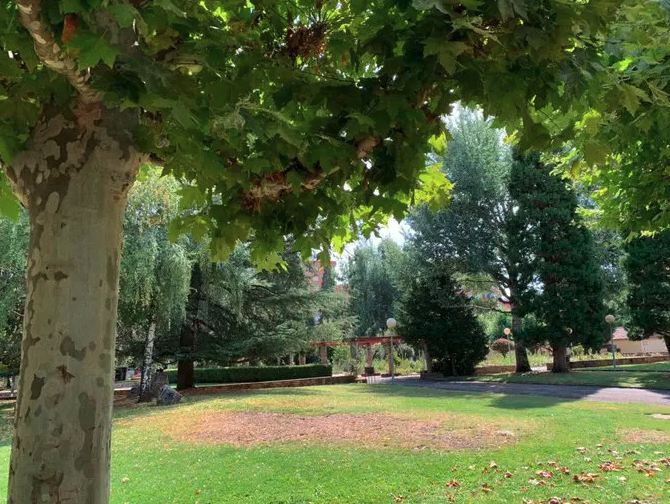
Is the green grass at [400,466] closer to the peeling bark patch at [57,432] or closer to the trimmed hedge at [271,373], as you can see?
the peeling bark patch at [57,432]

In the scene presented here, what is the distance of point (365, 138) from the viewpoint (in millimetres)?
2949

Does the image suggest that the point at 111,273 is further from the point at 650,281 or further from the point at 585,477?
the point at 650,281

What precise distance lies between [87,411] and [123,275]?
15.3 metres

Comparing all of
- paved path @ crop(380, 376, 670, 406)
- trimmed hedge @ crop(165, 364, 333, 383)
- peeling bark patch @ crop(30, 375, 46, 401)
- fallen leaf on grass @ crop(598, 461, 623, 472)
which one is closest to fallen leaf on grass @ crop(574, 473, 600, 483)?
Answer: fallen leaf on grass @ crop(598, 461, 623, 472)

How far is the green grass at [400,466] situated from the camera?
591 centimetres

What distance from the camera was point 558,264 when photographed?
27.3 meters

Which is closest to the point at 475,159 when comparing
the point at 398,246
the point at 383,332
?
the point at 398,246

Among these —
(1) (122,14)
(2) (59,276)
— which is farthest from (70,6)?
(2) (59,276)

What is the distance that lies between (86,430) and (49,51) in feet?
5.51

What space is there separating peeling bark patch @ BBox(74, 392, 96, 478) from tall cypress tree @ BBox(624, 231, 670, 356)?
81.0ft

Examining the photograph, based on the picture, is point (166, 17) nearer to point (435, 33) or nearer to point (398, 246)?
point (435, 33)

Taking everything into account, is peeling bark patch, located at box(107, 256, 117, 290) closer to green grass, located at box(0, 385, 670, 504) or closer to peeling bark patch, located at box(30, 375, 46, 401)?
peeling bark patch, located at box(30, 375, 46, 401)

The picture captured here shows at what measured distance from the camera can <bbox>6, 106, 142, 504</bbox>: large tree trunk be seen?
2.29 metres

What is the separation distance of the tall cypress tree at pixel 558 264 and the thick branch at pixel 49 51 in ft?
89.2
